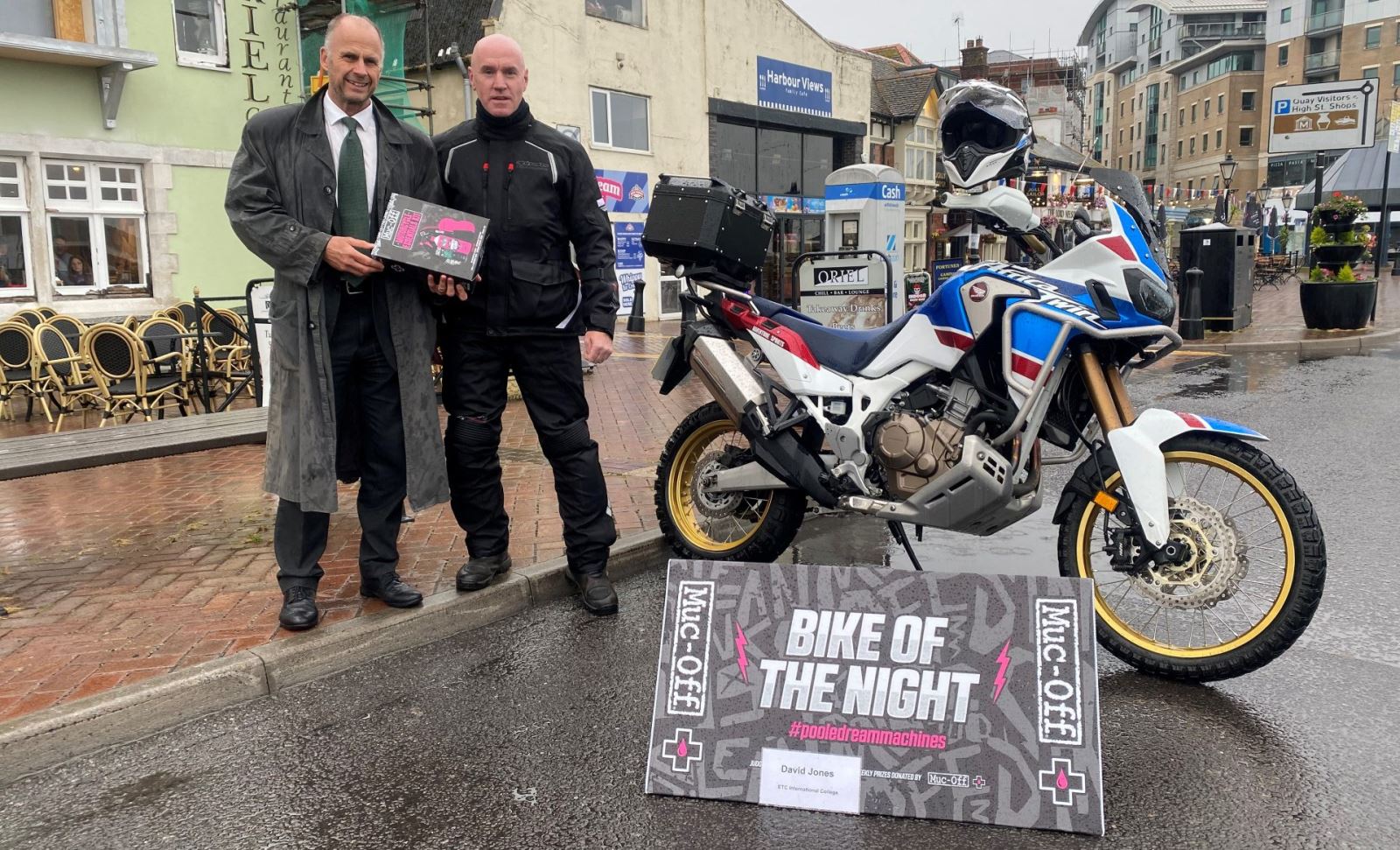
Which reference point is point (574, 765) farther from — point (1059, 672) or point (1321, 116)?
point (1321, 116)

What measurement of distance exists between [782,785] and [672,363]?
2310mm

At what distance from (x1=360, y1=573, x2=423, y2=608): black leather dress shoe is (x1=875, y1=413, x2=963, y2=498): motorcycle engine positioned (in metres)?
1.87

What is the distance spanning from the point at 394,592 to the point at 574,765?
1.40 m

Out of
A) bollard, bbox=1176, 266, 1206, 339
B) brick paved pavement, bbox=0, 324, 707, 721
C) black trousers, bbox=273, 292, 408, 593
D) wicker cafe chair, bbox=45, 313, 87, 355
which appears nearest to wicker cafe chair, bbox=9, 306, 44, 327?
wicker cafe chair, bbox=45, 313, 87, 355

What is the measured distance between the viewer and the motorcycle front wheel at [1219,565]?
10.5ft

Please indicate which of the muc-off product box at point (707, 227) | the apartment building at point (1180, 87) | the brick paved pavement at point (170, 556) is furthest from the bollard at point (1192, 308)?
the apartment building at point (1180, 87)

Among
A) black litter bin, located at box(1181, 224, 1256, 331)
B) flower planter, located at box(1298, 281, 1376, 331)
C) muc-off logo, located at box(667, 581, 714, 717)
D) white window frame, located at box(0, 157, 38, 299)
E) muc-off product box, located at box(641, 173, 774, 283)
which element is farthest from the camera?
black litter bin, located at box(1181, 224, 1256, 331)

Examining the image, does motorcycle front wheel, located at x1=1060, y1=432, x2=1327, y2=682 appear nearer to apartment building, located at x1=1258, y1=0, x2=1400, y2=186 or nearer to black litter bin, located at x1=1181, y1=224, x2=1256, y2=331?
black litter bin, located at x1=1181, y1=224, x2=1256, y2=331

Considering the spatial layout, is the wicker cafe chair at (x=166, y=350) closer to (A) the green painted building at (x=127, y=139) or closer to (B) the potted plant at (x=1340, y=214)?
(A) the green painted building at (x=127, y=139)

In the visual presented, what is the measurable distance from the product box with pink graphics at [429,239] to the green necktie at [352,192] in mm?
126

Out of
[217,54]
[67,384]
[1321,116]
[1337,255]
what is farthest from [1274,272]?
[67,384]

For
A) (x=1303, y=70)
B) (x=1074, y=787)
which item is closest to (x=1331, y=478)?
(x=1074, y=787)

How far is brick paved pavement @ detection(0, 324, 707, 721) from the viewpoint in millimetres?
3654

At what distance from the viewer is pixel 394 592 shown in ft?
13.3
